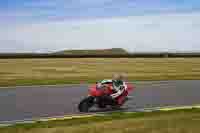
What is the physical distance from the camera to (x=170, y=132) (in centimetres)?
1126

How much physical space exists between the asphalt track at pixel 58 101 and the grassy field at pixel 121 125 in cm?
200

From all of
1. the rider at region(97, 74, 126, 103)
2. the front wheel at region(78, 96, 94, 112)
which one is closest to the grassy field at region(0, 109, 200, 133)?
the front wheel at region(78, 96, 94, 112)

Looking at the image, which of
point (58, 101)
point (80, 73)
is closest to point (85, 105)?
point (58, 101)

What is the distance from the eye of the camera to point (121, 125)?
39.7 ft

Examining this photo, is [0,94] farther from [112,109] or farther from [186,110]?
[186,110]

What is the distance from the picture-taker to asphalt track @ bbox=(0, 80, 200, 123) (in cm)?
1527

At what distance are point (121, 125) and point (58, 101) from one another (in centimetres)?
668

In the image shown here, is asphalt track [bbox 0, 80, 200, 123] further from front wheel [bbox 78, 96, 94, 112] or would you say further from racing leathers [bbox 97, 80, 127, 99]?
racing leathers [bbox 97, 80, 127, 99]

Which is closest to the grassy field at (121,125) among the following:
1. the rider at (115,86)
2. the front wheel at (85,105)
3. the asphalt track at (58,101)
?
the front wheel at (85,105)

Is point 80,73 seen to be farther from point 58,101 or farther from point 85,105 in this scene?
point 85,105

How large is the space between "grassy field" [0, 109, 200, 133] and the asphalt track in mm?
1995

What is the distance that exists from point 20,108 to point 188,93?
9.50 m

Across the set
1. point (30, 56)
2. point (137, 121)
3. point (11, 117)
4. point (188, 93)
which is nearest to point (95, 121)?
point (137, 121)

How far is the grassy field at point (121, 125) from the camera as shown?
1147 cm
